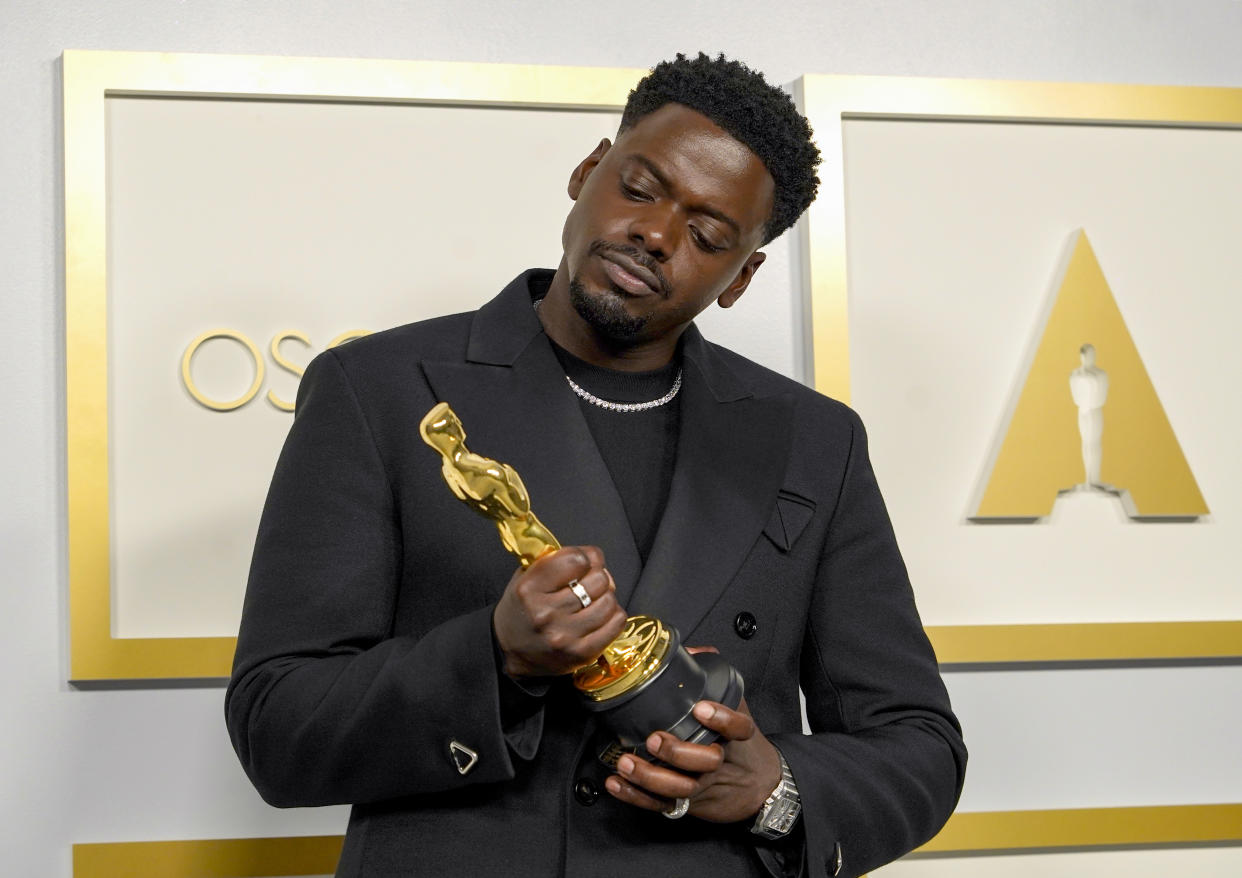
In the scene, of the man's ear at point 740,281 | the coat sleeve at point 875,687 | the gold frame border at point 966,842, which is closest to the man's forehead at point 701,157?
the man's ear at point 740,281

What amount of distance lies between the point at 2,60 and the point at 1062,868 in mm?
2008

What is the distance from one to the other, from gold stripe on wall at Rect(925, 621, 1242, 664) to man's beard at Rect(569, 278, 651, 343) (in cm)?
89

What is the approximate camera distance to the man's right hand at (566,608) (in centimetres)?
99

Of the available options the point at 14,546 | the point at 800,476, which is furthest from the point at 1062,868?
the point at 14,546

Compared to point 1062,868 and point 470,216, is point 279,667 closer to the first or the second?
point 470,216

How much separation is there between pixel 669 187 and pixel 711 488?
0.32 meters

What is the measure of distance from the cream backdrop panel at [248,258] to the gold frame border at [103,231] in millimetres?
27

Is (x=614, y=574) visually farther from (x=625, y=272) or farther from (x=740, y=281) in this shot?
(x=740, y=281)

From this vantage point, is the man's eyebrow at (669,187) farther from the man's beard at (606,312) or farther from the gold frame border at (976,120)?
the gold frame border at (976,120)

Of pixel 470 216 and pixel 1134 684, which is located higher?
pixel 470 216

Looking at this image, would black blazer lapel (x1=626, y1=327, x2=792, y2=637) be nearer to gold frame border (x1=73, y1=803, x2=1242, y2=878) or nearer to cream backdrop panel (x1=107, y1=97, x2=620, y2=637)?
cream backdrop panel (x1=107, y1=97, x2=620, y2=637)

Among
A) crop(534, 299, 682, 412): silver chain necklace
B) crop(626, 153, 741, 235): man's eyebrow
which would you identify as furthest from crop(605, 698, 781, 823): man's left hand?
crop(626, 153, 741, 235): man's eyebrow

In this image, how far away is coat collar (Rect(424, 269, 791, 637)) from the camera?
1.31 meters

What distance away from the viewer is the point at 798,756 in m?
1.27
